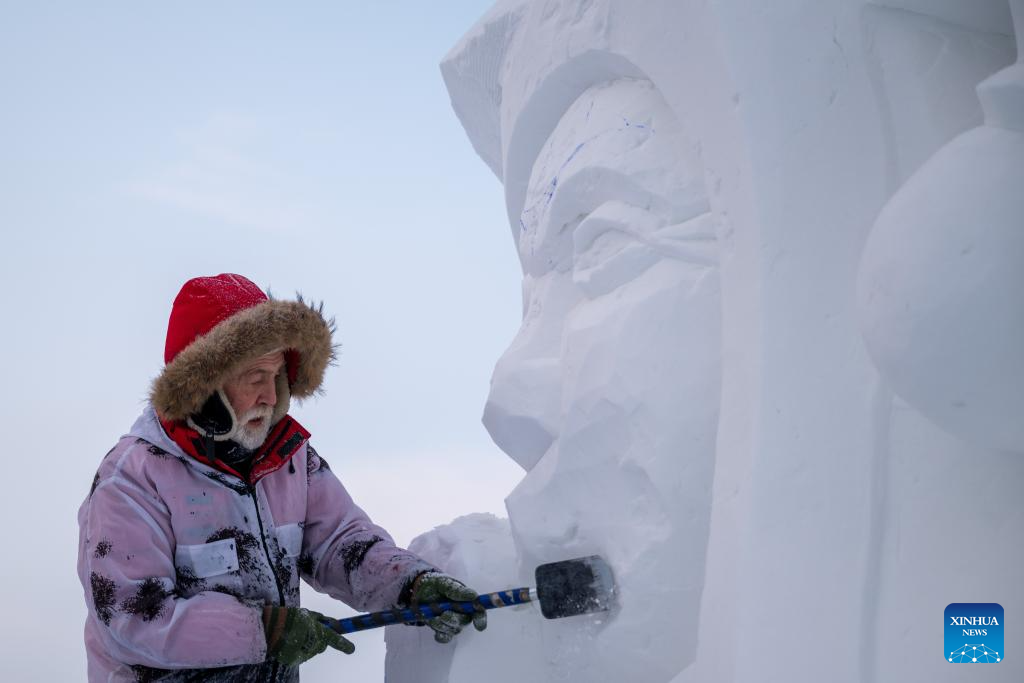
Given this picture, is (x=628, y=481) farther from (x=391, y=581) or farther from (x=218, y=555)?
(x=218, y=555)

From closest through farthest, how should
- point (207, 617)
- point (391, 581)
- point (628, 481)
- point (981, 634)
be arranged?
point (981, 634), point (628, 481), point (207, 617), point (391, 581)

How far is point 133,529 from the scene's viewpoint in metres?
1.90

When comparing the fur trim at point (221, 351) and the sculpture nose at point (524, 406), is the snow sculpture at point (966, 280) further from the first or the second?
the fur trim at point (221, 351)

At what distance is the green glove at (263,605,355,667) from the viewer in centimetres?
188

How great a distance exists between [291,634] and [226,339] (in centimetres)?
62

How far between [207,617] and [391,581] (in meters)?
0.43

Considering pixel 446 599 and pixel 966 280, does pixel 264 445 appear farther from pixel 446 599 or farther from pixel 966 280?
pixel 966 280

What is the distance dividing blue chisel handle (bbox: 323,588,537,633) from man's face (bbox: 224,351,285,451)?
1.42 feet

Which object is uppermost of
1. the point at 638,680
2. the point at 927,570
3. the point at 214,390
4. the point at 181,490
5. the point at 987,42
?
the point at 987,42

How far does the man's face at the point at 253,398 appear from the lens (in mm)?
2102

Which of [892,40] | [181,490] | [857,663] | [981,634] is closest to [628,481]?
[857,663]

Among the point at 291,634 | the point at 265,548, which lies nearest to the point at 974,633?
the point at 291,634

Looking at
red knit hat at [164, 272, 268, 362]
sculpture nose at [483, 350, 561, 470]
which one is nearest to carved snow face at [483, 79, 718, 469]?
sculpture nose at [483, 350, 561, 470]

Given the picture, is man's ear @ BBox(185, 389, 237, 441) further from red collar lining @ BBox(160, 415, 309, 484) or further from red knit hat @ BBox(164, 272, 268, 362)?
red knit hat @ BBox(164, 272, 268, 362)
